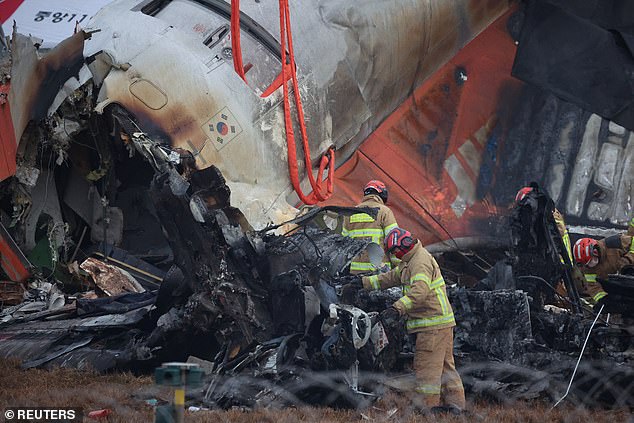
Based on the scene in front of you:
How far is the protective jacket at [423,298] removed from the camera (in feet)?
19.5

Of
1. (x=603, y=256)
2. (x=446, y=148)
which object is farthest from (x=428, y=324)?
(x=446, y=148)

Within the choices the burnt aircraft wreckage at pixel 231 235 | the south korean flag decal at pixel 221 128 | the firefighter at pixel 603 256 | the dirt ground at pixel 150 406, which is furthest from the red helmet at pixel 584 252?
the south korean flag decal at pixel 221 128

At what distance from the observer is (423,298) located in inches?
234

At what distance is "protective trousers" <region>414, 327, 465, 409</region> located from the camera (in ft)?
19.2

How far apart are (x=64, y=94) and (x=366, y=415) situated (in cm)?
456

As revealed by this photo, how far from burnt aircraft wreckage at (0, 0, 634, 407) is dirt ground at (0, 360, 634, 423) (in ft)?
0.93

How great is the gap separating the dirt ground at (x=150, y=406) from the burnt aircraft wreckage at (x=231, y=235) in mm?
282

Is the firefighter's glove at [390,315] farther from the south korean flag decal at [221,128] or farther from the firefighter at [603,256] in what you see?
the firefighter at [603,256]

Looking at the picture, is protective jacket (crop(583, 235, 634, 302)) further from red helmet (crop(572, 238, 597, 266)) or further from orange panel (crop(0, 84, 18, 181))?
orange panel (crop(0, 84, 18, 181))

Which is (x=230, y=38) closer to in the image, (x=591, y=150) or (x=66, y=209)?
(x=66, y=209)

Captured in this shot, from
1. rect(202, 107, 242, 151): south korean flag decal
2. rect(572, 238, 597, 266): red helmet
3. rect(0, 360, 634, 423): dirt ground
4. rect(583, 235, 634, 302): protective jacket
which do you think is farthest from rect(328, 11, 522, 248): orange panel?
rect(0, 360, 634, 423): dirt ground

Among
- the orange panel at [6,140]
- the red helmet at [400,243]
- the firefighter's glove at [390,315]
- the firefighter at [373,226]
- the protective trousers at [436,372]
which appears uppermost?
the orange panel at [6,140]

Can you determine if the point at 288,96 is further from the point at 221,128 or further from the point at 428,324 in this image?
the point at 428,324

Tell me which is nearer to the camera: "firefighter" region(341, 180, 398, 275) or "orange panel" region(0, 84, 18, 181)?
"firefighter" region(341, 180, 398, 275)
